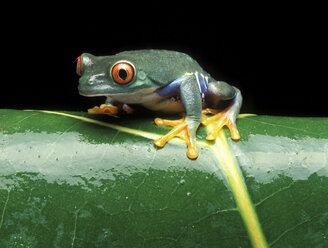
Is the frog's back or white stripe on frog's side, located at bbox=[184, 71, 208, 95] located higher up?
the frog's back

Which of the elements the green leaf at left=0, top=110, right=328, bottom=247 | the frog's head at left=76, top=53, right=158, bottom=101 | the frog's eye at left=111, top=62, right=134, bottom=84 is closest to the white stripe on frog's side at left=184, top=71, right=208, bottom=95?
the frog's head at left=76, top=53, right=158, bottom=101

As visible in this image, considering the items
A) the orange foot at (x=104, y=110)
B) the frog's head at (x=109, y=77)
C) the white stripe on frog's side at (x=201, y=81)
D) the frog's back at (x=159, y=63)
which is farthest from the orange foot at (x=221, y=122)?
the orange foot at (x=104, y=110)

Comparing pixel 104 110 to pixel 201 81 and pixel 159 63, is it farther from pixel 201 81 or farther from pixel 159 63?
pixel 201 81

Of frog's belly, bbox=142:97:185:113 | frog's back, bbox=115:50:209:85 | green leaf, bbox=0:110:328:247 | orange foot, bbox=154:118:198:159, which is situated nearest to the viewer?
green leaf, bbox=0:110:328:247

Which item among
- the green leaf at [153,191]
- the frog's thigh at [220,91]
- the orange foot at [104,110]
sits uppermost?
the frog's thigh at [220,91]

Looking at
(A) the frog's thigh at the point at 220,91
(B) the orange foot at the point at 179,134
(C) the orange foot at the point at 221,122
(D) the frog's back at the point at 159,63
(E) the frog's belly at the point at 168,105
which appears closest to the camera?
(B) the orange foot at the point at 179,134

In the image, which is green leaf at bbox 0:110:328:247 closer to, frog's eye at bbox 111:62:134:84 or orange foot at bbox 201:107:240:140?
orange foot at bbox 201:107:240:140

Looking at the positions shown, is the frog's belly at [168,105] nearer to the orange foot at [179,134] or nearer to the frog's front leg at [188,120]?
the frog's front leg at [188,120]

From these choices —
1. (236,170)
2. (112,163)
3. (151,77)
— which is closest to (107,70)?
(151,77)
